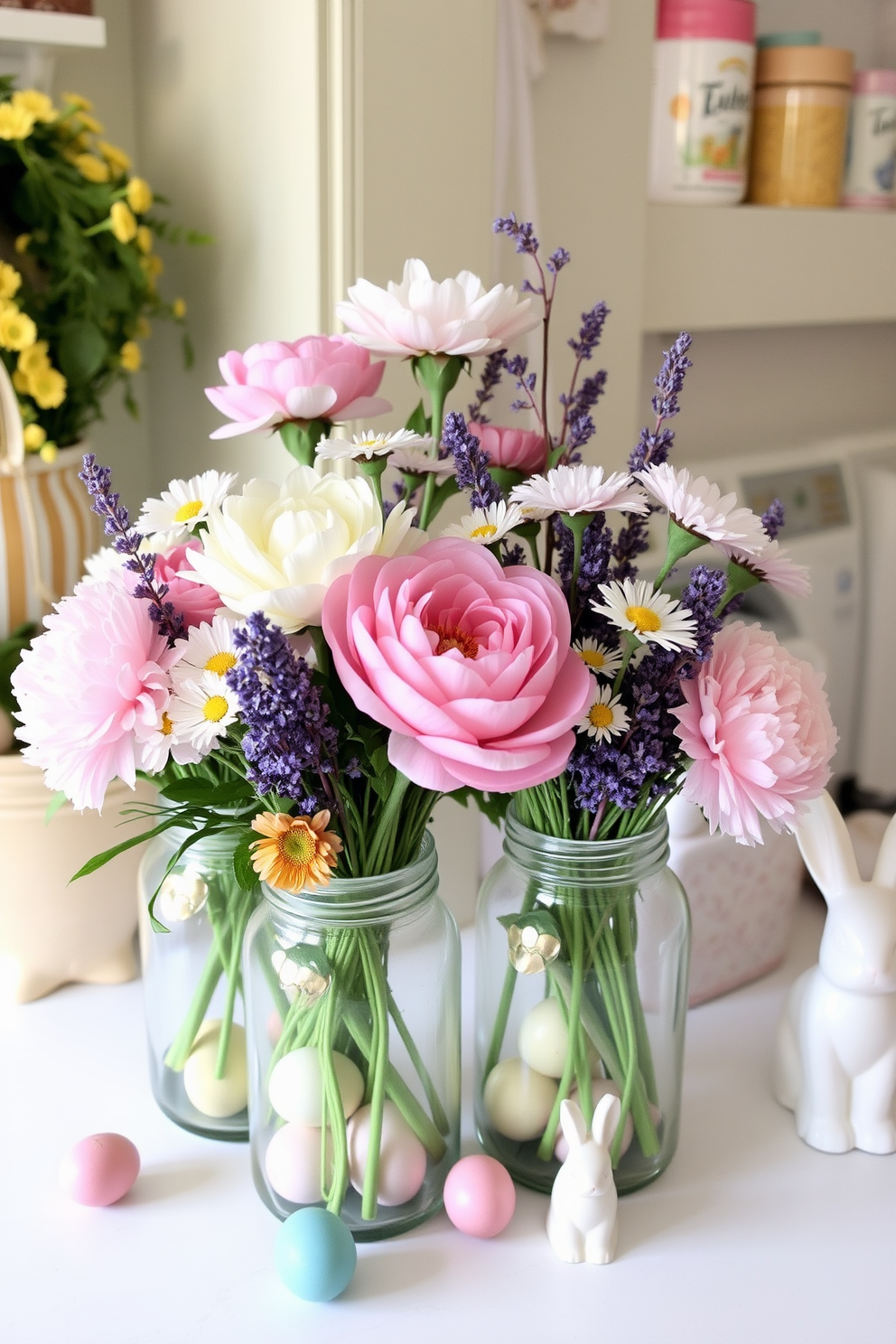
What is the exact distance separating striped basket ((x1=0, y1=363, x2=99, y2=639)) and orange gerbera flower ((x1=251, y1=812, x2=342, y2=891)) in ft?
1.36

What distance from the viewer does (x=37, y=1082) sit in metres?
0.78

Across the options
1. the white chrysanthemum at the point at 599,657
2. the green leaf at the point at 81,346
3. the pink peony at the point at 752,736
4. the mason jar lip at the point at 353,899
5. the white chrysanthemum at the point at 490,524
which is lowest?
the mason jar lip at the point at 353,899

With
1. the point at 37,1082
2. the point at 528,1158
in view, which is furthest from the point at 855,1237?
the point at 37,1082

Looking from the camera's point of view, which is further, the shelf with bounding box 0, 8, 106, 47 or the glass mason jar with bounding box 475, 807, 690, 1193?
the shelf with bounding box 0, 8, 106, 47

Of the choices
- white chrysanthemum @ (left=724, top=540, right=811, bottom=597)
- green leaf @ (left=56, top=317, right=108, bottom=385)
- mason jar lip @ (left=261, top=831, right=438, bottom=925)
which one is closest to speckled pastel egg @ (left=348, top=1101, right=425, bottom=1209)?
mason jar lip @ (left=261, top=831, right=438, bottom=925)

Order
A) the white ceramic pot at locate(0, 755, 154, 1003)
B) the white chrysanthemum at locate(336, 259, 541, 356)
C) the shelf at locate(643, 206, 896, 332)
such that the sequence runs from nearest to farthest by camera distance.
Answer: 1. the white chrysanthemum at locate(336, 259, 541, 356)
2. the white ceramic pot at locate(0, 755, 154, 1003)
3. the shelf at locate(643, 206, 896, 332)

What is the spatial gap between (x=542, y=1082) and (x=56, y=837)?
14.5 inches

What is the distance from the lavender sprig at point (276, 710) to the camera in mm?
488

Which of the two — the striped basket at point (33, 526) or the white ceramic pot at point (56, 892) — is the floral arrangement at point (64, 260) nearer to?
the striped basket at point (33, 526)

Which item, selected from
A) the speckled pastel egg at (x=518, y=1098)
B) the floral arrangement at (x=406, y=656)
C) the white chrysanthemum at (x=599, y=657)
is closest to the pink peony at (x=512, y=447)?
the floral arrangement at (x=406, y=656)

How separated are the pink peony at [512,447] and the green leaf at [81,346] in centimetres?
36

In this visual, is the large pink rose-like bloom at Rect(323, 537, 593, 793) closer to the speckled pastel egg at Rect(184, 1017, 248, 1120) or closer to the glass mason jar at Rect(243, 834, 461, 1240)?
the glass mason jar at Rect(243, 834, 461, 1240)

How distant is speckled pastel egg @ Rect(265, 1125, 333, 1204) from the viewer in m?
0.63

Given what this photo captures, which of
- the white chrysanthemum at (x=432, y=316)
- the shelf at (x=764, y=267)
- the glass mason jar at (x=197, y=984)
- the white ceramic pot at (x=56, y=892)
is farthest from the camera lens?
the shelf at (x=764, y=267)
